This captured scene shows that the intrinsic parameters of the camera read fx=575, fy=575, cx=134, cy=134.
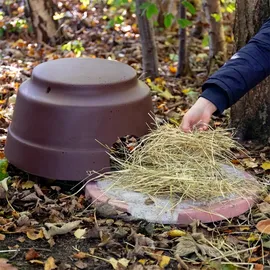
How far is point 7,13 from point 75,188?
5480 mm

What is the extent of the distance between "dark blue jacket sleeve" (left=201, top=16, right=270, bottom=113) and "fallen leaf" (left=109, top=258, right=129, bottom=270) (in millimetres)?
780

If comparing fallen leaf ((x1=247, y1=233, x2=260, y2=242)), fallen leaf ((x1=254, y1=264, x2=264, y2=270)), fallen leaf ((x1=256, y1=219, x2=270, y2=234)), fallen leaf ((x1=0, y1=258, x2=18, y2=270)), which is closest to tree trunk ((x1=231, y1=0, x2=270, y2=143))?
fallen leaf ((x1=256, y1=219, x2=270, y2=234))

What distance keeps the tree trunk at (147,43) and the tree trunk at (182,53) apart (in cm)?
29

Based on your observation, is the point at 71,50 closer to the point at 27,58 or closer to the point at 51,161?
the point at 27,58

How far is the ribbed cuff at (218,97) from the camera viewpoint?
2.53 meters

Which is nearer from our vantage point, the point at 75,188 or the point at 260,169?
the point at 75,188

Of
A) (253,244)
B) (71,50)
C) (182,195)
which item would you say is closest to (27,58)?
(71,50)

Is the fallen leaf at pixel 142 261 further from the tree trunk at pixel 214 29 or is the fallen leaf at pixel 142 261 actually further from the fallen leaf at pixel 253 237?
the tree trunk at pixel 214 29

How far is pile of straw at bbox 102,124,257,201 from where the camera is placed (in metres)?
2.83

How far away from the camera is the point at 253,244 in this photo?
2549mm

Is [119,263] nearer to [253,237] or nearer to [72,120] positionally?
[253,237]

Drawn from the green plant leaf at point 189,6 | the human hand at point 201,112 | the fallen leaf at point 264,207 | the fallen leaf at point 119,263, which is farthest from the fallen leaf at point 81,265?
the green plant leaf at point 189,6

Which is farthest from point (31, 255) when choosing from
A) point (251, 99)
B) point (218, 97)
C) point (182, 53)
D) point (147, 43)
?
point (182, 53)

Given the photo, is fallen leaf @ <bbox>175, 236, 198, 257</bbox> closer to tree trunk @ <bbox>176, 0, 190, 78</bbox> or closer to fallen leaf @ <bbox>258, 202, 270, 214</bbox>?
fallen leaf @ <bbox>258, 202, 270, 214</bbox>
